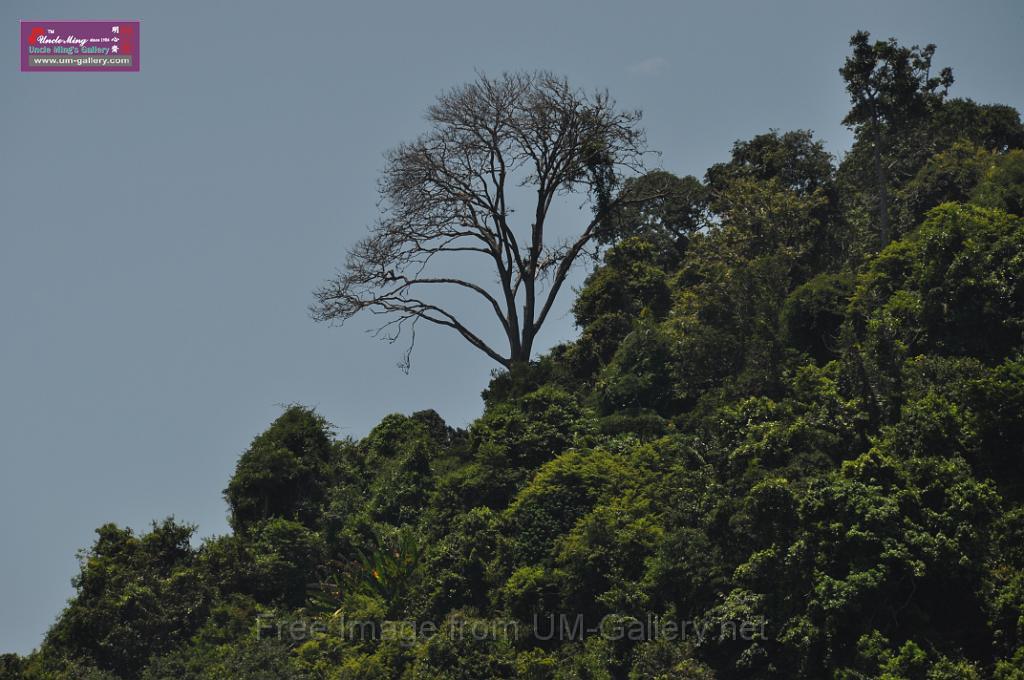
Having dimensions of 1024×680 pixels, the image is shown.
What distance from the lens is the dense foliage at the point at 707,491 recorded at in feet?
84.7

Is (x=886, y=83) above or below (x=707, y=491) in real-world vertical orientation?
above

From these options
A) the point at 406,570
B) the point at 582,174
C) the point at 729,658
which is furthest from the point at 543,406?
the point at 729,658

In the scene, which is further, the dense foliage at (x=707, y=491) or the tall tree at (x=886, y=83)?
the tall tree at (x=886, y=83)

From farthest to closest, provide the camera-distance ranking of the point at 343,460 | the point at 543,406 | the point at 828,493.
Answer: the point at 343,460, the point at 543,406, the point at 828,493

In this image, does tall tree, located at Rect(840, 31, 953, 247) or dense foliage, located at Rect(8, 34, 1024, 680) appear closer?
dense foliage, located at Rect(8, 34, 1024, 680)

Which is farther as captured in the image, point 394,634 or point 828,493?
point 394,634

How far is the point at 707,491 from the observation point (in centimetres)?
2931

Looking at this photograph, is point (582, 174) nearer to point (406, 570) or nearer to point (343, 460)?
point (343, 460)

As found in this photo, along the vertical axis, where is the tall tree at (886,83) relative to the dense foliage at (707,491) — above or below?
above

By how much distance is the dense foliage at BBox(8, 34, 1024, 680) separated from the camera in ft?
84.7

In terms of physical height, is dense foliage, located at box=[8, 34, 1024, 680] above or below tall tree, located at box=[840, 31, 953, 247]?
below

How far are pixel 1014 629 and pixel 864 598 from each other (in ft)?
8.57

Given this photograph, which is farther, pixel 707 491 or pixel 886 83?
pixel 886 83

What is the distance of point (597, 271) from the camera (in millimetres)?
46719
